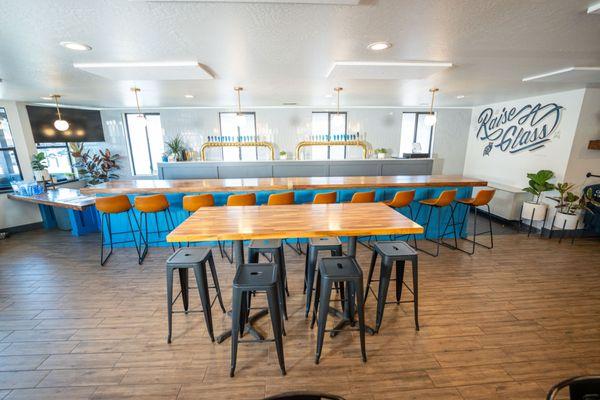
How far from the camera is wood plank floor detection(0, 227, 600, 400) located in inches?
67.5

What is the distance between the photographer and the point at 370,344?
206 centimetres

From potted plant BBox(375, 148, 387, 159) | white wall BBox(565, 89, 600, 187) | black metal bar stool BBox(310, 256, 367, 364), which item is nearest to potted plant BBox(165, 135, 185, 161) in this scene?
potted plant BBox(375, 148, 387, 159)

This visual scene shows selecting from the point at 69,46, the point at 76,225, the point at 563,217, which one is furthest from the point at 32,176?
the point at 563,217

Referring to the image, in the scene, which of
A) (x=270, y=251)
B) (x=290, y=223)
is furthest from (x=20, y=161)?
(x=290, y=223)

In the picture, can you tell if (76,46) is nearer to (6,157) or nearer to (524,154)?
(6,157)

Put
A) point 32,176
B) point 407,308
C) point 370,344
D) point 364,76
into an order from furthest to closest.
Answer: point 32,176
point 364,76
point 407,308
point 370,344

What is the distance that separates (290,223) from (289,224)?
3cm

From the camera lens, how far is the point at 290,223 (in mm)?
2016

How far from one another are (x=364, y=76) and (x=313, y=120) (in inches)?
176

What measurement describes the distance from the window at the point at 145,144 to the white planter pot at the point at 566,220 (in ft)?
29.1

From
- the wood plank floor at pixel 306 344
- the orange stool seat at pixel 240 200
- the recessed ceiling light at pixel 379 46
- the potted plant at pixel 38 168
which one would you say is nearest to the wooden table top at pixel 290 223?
the orange stool seat at pixel 240 200

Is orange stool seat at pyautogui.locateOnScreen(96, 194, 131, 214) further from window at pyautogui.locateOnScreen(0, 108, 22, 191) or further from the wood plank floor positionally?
window at pyautogui.locateOnScreen(0, 108, 22, 191)

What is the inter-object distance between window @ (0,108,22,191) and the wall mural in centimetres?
996

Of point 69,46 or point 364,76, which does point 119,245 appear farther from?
point 364,76
